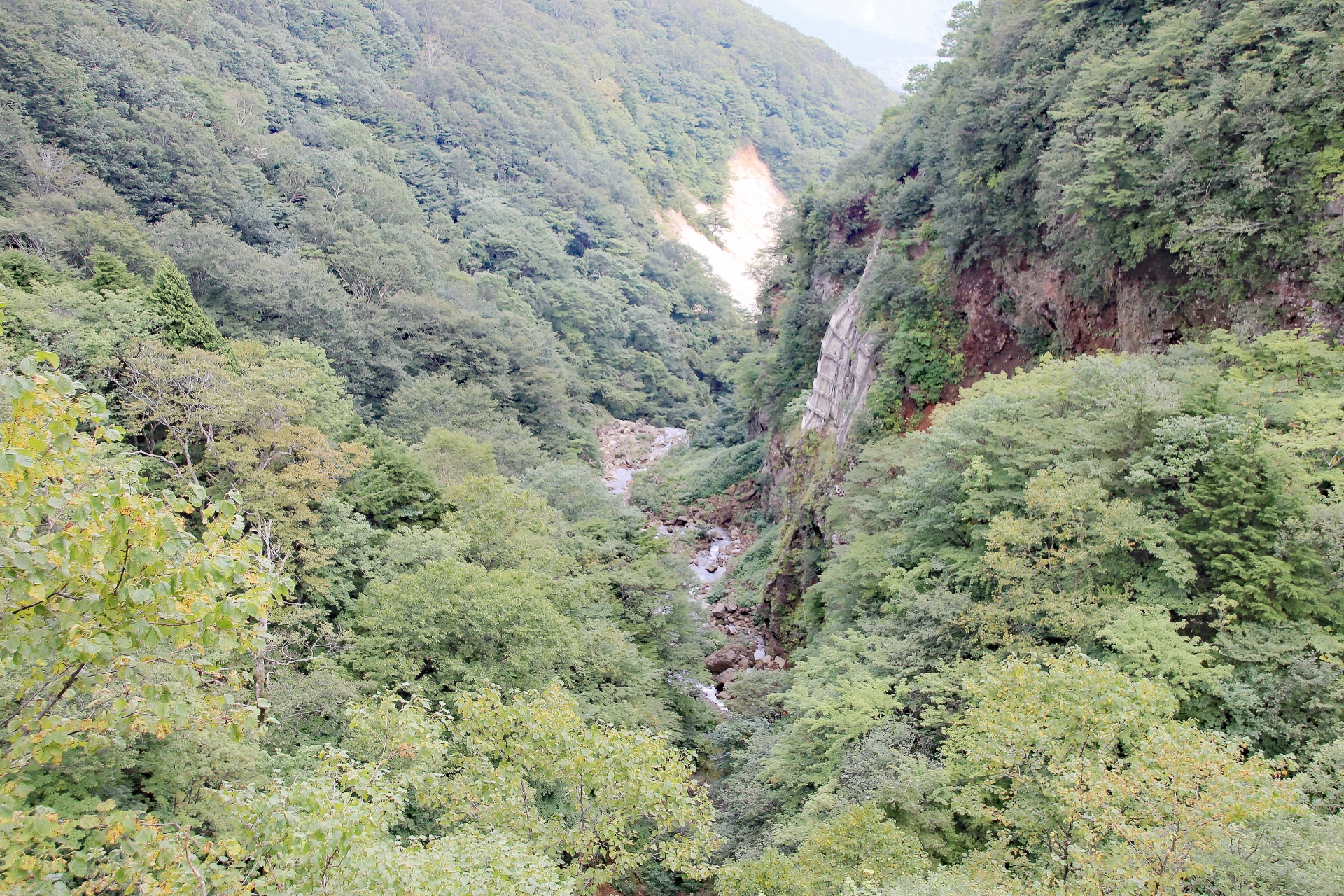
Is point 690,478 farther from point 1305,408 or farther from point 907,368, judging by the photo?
point 1305,408

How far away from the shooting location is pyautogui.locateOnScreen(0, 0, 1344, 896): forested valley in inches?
276

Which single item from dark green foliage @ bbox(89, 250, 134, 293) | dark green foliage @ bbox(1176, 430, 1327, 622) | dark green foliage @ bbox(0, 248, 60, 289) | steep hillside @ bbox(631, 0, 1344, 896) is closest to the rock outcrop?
steep hillside @ bbox(631, 0, 1344, 896)

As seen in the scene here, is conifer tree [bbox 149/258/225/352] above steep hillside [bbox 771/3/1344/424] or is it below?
below

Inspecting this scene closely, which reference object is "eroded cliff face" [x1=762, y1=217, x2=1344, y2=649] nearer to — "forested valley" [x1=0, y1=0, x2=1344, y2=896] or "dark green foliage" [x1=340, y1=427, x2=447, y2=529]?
"forested valley" [x1=0, y1=0, x2=1344, y2=896]

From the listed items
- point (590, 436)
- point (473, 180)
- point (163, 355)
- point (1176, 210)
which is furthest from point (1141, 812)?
point (473, 180)

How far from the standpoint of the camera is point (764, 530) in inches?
→ 1494

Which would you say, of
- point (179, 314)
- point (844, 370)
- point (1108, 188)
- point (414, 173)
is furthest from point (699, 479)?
point (414, 173)

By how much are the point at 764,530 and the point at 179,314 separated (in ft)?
84.1

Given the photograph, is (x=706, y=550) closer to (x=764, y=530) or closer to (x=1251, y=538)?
(x=764, y=530)

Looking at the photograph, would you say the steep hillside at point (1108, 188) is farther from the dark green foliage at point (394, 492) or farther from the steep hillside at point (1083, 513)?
the dark green foliage at point (394, 492)

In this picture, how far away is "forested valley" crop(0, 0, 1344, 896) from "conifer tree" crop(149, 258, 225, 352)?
0.61ft

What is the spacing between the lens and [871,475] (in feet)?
73.3

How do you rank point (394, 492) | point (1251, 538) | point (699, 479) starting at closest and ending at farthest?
point (1251, 538) < point (394, 492) < point (699, 479)

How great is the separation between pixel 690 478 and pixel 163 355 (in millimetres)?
30661
